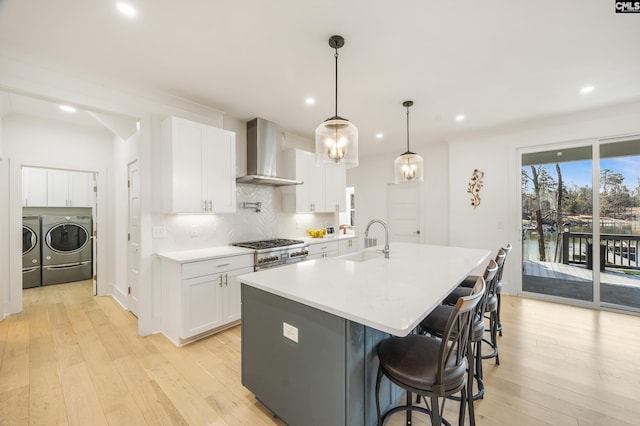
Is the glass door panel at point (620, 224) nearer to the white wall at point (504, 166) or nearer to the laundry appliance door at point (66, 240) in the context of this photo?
the white wall at point (504, 166)

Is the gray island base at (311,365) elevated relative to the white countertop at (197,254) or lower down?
lower down

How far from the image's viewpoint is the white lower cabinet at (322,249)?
13.2 feet

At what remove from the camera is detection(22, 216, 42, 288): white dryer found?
4.51m

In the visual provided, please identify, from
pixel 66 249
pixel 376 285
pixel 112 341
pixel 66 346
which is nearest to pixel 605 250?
pixel 376 285

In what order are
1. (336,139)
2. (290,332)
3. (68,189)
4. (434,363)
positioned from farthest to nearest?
(68,189) → (336,139) → (290,332) → (434,363)

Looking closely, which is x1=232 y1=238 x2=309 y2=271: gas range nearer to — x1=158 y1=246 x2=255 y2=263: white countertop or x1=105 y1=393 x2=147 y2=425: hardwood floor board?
x1=158 y1=246 x2=255 y2=263: white countertop

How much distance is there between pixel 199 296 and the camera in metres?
2.73

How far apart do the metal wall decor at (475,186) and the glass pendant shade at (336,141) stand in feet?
10.7

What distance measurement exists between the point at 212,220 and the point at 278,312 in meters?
2.26

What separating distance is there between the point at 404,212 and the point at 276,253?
3.32 meters

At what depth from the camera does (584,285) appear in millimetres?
3775

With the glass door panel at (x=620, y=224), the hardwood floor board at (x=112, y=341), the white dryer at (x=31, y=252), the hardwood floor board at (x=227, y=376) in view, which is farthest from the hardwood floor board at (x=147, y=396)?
the glass door panel at (x=620, y=224)

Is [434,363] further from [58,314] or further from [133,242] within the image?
[58,314]

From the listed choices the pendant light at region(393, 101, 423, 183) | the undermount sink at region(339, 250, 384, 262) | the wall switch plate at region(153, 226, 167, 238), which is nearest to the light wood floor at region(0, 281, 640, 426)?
the wall switch plate at region(153, 226, 167, 238)
